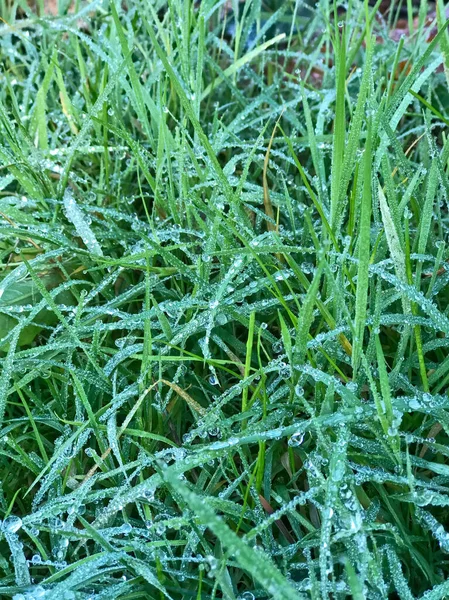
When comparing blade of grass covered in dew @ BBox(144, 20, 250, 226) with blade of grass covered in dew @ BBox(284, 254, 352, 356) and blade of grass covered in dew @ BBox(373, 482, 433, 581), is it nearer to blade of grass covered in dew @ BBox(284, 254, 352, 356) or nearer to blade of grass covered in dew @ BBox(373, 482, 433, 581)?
blade of grass covered in dew @ BBox(284, 254, 352, 356)

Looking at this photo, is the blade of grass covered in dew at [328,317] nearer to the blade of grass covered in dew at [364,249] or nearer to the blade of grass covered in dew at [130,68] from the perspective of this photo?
the blade of grass covered in dew at [364,249]

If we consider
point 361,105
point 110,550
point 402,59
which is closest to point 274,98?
point 402,59

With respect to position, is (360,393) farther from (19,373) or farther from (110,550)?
(19,373)

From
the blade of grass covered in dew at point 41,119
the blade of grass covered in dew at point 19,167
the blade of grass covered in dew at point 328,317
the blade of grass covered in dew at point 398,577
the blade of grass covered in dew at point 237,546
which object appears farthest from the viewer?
the blade of grass covered in dew at point 41,119

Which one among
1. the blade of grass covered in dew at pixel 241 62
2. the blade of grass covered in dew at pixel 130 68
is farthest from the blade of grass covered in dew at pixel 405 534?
the blade of grass covered in dew at pixel 241 62

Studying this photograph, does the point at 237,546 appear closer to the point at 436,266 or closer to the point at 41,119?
the point at 436,266

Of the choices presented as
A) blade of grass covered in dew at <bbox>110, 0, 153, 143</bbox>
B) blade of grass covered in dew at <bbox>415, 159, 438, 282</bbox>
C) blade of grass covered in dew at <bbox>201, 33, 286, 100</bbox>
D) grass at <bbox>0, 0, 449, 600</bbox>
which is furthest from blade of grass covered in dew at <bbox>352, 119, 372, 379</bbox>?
blade of grass covered in dew at <bbox>201, 33, 286, 100</bbox>

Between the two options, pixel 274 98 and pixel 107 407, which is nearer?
pixel 107 407
